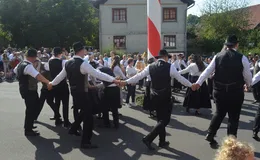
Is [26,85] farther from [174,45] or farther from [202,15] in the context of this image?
[202,15]

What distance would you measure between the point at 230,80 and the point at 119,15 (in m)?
28.2

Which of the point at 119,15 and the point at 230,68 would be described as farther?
the point at 119,15

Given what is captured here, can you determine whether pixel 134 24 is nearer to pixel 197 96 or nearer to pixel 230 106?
pixel 197 96

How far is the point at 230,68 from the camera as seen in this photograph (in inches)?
221

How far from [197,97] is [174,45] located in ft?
81.3

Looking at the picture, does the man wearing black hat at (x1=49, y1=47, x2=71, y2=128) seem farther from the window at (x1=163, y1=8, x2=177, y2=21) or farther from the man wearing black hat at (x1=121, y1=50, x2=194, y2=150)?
the window at (x1=163, y1=8, x2=177, y2=21)

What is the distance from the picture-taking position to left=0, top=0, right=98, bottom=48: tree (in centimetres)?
3472

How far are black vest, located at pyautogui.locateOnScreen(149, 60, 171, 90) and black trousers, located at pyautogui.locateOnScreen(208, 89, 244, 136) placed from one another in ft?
3.14

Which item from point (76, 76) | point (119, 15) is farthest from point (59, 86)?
point (119, 15)

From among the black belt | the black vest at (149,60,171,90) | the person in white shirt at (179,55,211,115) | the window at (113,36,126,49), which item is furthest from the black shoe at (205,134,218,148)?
the window at (113,36,126,49)

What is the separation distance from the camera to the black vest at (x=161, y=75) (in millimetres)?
6008

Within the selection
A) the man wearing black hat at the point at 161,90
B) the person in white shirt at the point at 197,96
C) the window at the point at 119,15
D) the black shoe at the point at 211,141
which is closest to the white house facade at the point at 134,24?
the window at the point at 119,15

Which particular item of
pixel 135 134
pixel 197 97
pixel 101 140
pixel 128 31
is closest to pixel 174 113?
pixel 197 97

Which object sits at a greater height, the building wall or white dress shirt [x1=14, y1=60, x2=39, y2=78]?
the building wall
